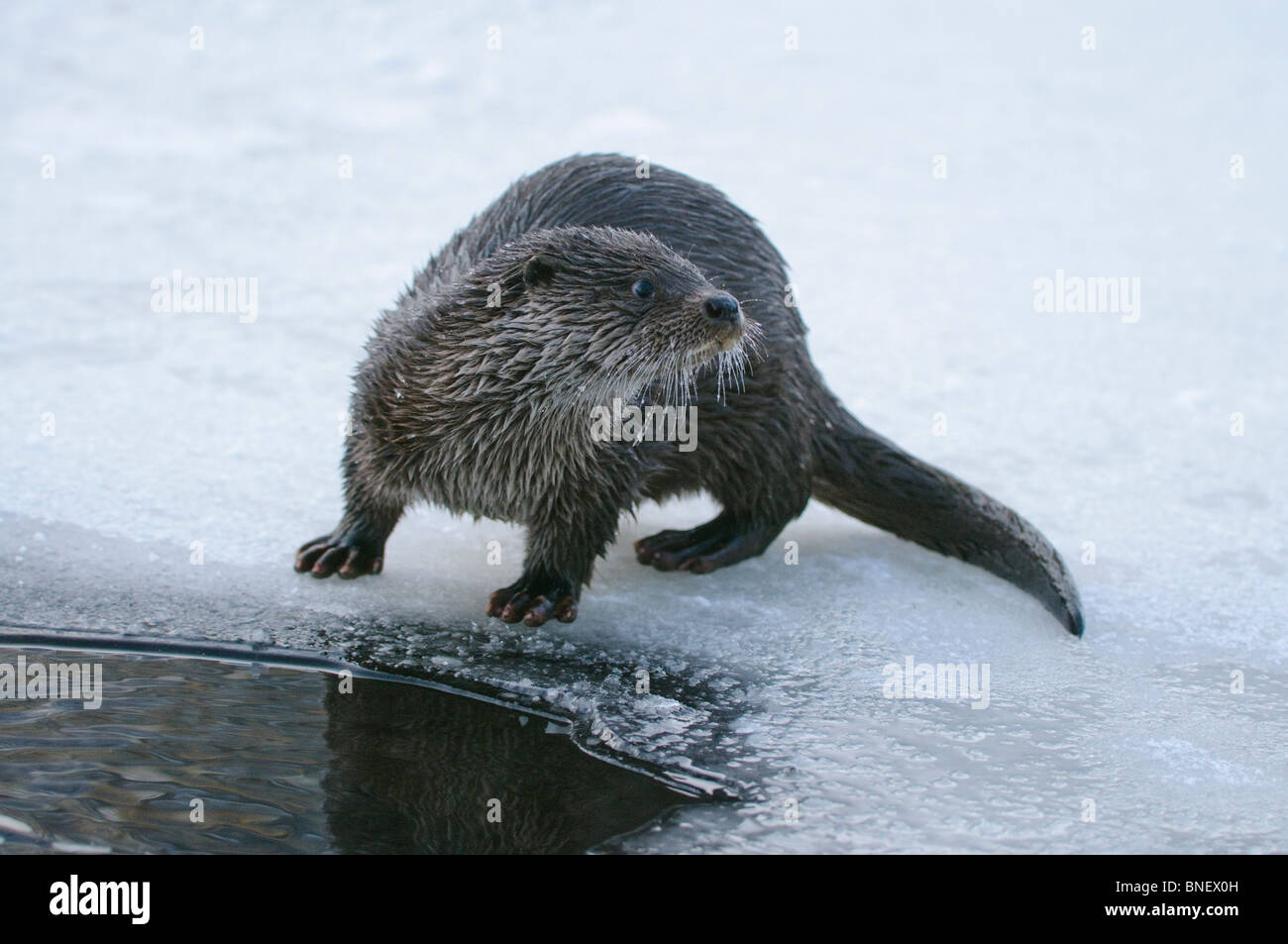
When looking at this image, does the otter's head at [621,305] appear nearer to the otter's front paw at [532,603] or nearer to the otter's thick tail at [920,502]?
the otter's front paw at [532,603]

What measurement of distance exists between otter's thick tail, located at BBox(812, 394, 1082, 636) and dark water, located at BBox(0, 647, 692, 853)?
113 cm

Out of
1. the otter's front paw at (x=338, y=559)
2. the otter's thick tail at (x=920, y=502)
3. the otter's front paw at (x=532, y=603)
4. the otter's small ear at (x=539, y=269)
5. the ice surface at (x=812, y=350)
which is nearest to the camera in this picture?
the ice surface at (x=812, y=350)

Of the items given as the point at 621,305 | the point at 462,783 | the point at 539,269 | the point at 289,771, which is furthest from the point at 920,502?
the point at 289,771

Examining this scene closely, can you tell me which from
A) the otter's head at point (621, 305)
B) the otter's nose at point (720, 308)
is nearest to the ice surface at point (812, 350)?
the otter's head at point (621, 305)

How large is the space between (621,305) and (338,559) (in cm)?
88

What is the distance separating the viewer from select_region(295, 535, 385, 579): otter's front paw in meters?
2.90

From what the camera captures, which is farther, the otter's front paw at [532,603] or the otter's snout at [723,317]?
the otter's front paw at [532,603]

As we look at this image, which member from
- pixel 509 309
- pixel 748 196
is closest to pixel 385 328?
pixel 509 309

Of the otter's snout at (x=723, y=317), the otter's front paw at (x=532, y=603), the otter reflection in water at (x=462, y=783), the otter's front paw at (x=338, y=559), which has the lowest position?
the otter reflection in water at (x=462, y=783)

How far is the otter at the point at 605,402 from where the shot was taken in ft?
8.29

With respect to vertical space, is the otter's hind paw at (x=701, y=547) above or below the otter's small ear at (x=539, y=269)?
below

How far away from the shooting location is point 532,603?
275cm
